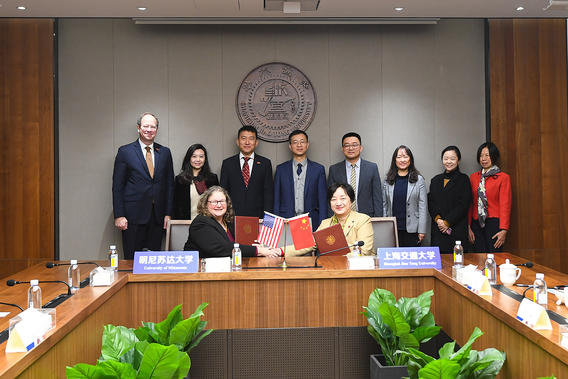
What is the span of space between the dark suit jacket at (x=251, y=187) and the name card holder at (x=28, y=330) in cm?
364

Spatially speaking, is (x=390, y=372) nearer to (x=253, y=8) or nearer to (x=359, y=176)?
(x=359, y=176)

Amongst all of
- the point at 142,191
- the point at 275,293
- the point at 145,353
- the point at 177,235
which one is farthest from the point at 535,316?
the point at 142,191

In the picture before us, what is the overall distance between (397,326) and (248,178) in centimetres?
326

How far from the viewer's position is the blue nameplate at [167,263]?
3273 millimetres

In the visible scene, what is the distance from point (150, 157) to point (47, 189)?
1.22 meters

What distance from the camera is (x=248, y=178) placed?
570 centimetres

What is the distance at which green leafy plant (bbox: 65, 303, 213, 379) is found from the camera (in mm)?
1913

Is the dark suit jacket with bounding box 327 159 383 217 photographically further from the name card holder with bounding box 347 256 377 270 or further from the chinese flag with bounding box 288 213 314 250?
the name card holder with bounding box 347 256 377 270

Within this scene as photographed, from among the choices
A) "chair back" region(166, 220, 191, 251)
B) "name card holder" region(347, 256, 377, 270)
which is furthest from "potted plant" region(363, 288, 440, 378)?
"chair back" region(166, 220, 191, 251)

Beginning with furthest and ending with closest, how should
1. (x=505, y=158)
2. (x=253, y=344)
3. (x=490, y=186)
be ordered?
1. (x=505, y=158)
2. (x=490, y=186)
3. (x=253, y=344)

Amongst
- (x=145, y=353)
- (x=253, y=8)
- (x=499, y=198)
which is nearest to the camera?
(x=145, y=353)

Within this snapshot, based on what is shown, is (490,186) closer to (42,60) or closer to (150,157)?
(150,157)

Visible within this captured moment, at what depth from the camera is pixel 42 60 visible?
587cm

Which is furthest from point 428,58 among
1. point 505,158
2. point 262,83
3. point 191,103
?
point 191,103
